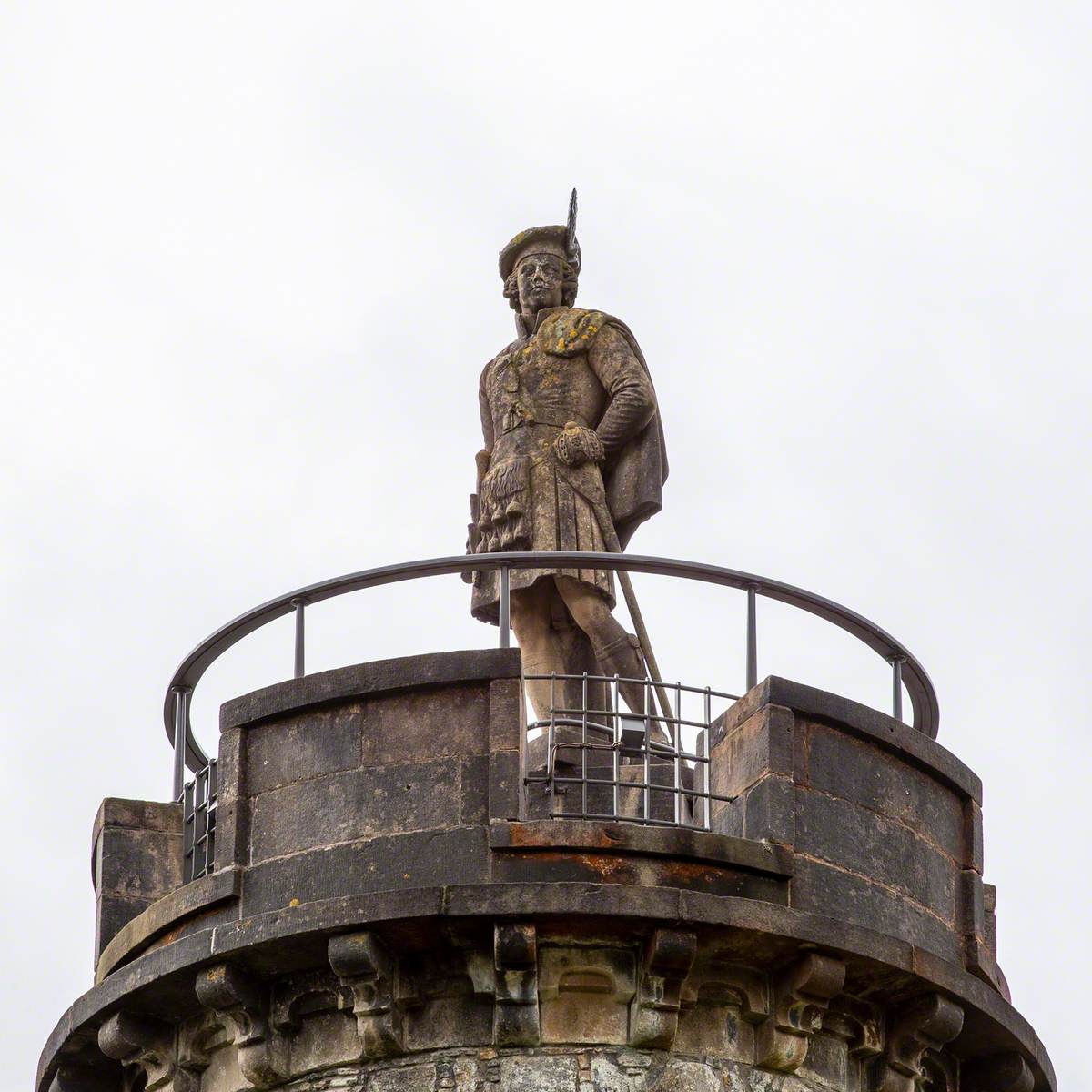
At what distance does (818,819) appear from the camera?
544 inches

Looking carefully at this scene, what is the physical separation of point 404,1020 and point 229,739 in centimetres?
176

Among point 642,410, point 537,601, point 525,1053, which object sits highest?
point 642,410

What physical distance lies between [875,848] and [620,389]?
3469mm

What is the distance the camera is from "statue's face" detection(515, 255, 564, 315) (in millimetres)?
16875

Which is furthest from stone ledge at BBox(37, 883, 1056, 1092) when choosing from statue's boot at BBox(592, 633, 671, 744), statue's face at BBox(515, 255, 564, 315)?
statue's face at BBox(515, 255, 564, 315)

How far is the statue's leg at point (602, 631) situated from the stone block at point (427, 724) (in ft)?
6.75

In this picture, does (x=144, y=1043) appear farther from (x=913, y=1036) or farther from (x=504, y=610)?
(x=913, y=1036)

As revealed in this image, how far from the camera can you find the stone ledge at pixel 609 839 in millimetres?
13195

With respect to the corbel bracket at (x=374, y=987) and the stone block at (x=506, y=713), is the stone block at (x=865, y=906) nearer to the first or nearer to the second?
the stone block at (x=506, y=713)

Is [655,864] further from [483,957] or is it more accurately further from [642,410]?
[642,410]

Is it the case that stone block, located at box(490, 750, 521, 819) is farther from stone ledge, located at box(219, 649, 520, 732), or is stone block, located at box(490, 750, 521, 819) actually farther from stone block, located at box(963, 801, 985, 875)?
stone block, located at box(963, 801, 985, 875)

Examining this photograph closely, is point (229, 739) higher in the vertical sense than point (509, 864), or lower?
higher

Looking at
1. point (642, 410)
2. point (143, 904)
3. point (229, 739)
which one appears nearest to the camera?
point (229, 739)

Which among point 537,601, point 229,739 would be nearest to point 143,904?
point 229,739
